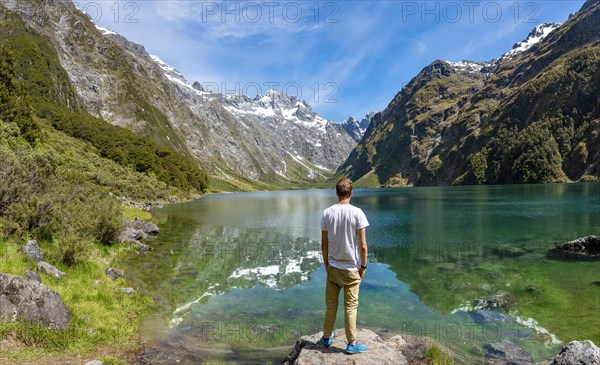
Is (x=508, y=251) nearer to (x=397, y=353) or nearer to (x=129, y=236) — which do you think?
(x=397, y=353)

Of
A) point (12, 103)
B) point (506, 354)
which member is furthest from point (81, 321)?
point (12, 103)

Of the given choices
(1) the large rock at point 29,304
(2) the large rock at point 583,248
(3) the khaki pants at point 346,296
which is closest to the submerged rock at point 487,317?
(3) the khaki pants at point 346,296

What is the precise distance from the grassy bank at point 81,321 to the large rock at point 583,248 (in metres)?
34.3

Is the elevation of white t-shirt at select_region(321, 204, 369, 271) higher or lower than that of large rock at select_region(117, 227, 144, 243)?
higher

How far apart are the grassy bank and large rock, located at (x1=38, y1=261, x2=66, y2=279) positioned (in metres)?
0.29

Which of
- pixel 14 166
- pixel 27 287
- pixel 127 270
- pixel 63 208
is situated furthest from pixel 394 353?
pixel 14 166

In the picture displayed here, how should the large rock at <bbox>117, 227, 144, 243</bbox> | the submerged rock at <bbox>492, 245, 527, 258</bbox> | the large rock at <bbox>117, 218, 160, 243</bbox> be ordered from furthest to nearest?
the large rock at <bbox>117, 218, 160, 243</bbox>, the large rock at <bbox>117, 227, 144, 243</bbox>, the submerged rock at <bbox>492, 245, 527, 258</bbox>

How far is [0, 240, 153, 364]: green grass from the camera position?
1082cm

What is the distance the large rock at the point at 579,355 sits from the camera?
10.7 meters

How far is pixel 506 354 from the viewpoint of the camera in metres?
14.3

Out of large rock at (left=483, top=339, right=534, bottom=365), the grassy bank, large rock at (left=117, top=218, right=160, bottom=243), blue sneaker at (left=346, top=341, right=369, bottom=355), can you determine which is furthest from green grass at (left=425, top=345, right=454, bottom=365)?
large rock at (left=117, top=218, right=160, bottom=243)

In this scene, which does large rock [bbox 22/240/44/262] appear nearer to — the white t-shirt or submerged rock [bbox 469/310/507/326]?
the white t-shirt

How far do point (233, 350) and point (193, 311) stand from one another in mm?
5383

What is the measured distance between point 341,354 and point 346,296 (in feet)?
4.77
